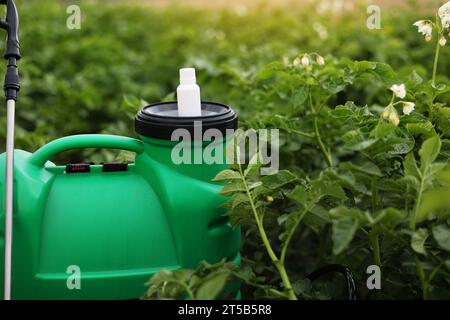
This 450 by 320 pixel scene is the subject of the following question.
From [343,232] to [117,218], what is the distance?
1.88 ft

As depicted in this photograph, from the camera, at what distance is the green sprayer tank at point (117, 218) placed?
1550 mm

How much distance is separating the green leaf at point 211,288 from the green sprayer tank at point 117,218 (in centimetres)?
29

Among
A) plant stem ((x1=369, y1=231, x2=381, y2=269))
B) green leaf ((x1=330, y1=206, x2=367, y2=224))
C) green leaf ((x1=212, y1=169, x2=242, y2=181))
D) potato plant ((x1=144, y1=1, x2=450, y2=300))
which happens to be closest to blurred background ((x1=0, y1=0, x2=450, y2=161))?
potato plant ((x1=144, y1=1, x2=450, y2=300))

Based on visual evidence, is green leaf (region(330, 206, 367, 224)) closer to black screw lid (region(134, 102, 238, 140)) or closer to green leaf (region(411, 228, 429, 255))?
green leaf (region(411, 228, 429, 255))

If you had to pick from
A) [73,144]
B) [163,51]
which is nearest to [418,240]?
[73,144]

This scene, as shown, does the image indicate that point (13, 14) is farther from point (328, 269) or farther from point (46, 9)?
point (46, 9)

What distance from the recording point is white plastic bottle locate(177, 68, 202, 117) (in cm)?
160

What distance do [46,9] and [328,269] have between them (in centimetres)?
395

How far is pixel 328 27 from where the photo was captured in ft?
13.4

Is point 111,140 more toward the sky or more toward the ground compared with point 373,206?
more toward the sky

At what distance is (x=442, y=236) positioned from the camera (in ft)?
4.51

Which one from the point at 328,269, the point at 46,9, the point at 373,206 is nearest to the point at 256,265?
the point at 328,269

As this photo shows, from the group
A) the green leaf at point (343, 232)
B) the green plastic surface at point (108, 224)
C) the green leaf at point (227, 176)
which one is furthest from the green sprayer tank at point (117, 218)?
the green leaf at point (343, 232)
